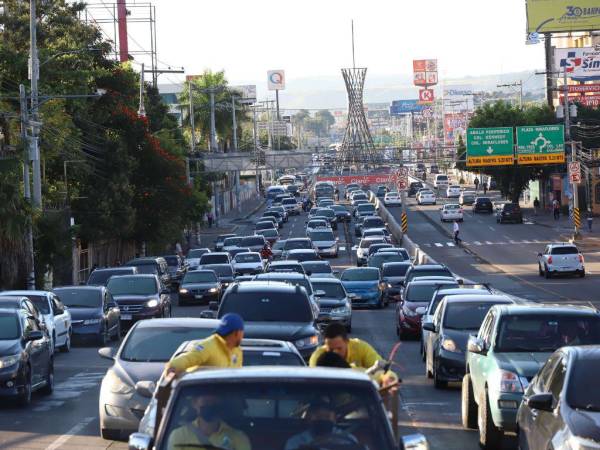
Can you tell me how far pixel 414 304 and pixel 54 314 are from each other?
28.1ft

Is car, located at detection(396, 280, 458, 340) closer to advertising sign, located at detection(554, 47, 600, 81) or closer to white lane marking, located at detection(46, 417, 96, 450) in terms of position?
white lane marking, located at detection(46, 417, 96, 450)

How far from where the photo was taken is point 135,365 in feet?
53.4

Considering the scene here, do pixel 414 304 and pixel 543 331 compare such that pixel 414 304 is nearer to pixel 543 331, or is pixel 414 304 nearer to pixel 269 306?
pixel 269 306

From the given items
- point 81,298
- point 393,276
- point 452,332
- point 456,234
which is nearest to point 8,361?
point 452,332

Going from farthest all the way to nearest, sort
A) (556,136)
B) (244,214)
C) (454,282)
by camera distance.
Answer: (244,214), (556,136), (454,282)

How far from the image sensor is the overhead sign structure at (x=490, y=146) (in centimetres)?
7462

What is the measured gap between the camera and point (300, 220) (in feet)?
361

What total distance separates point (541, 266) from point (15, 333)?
1562 inches

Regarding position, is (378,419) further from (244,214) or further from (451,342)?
(244,214)

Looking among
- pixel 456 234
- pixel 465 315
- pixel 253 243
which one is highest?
pixel 465 315

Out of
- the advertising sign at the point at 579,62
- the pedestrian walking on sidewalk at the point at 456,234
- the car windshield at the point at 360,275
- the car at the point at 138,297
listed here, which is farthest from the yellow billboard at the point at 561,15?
the car at the point at 138,297

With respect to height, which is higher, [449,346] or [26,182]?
[26,182]

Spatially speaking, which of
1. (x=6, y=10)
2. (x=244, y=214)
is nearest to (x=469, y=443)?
(x=6, y=10)

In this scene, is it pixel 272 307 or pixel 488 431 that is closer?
pixel 488 431
